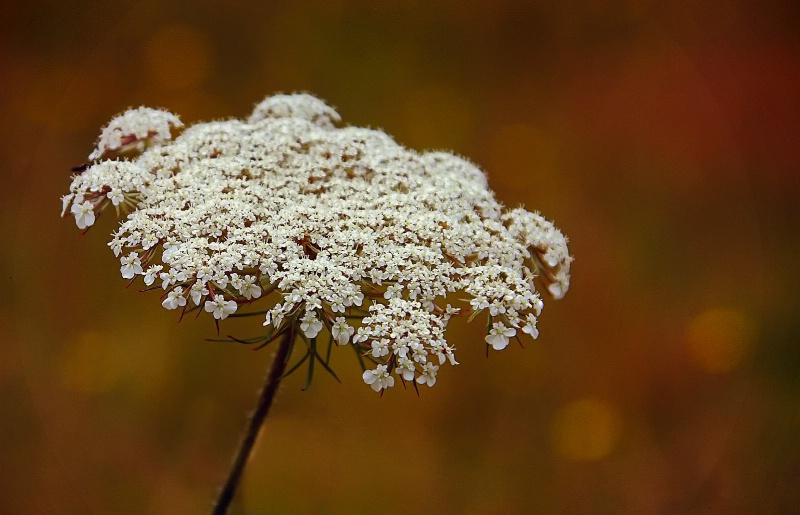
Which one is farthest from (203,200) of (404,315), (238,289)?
(404,315)

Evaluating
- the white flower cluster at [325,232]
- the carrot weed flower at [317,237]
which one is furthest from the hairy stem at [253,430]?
the white flower cluster at [325,232]

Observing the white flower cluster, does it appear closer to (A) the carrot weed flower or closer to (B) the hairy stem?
(A) the carrot weed flower

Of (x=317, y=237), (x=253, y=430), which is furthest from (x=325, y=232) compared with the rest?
(x=253, y=430)

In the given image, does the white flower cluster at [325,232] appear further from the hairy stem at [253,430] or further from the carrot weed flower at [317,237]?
the hairy stem at [253,430]

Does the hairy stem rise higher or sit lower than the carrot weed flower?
lower

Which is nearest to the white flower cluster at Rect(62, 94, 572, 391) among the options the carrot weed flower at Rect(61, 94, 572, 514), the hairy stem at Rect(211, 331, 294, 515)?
the carrot weed flower at Rect(61, 94, 572, 514)

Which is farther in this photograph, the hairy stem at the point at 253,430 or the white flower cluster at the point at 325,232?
the hairy stem at the point at 253,430
